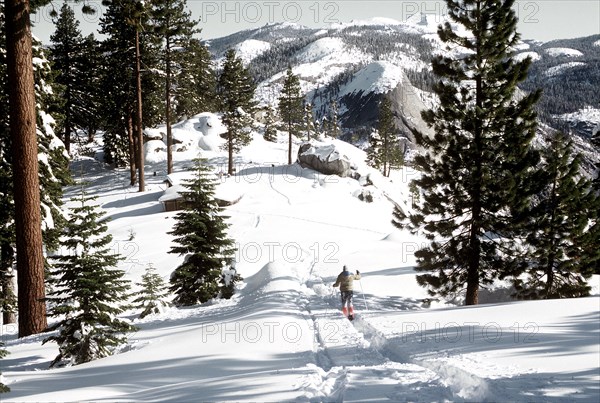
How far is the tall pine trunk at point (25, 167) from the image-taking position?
28.8 feet

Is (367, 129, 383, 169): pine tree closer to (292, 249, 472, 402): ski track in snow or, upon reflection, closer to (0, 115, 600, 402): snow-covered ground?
(0, 115, 600, 402): snow-covered ground

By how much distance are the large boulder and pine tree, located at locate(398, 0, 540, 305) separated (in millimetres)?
28346

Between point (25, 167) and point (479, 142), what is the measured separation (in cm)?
1437

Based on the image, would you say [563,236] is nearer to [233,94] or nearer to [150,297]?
[150,297]

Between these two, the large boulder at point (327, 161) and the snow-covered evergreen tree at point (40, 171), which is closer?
the snow-covered evergreen tree at point (40, 171)

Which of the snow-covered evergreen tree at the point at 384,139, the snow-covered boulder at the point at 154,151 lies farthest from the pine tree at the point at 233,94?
the snow-covered evergreen tree at the point at 384,139

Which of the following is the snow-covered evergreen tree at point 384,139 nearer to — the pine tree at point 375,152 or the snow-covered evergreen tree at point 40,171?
the pine tree at point 375,152

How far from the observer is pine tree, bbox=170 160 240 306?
14555 mm

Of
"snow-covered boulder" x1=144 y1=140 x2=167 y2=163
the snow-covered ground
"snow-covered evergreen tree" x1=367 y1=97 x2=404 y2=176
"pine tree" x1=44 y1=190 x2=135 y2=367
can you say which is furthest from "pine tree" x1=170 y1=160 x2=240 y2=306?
"snow-covered evergreen tree" x1=367 y1=97 x2=404 y2=176

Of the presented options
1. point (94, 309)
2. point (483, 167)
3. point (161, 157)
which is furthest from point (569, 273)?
point (161, 157)

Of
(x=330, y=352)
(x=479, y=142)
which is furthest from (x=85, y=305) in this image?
(x=479, y=142)

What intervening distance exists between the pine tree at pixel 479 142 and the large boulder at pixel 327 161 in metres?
28.3

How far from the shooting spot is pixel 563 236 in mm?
17344

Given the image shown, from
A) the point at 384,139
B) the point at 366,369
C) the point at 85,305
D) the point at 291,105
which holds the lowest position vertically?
the point at 366,369
